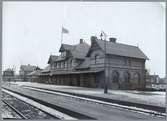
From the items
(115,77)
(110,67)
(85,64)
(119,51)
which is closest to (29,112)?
(119,51)

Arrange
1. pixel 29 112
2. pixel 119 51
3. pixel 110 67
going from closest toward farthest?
pixel 29 112, pixel 119 51, pixel 110 67

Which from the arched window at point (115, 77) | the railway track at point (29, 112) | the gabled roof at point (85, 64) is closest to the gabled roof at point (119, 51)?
the arched window at point (115, 77)

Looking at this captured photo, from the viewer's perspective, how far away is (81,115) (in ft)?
19.8

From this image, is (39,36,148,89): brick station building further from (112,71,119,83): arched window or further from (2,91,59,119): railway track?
(2,91,59,119): railway track

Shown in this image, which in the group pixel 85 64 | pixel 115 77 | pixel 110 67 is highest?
pixel 85 64

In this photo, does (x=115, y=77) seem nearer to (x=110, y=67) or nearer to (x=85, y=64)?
(x=110, y=67)

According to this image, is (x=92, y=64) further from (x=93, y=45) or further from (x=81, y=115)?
(x=81, y=115)

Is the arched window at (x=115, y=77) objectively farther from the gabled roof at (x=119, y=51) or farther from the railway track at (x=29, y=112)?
the railway track at (x=29, y=112)

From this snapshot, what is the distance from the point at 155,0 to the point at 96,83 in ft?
51.5

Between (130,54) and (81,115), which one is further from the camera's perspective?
(130,54)

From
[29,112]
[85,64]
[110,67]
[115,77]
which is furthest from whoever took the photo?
[85,64]

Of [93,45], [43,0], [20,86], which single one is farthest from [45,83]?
[43,0]

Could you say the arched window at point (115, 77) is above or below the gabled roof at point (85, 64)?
below

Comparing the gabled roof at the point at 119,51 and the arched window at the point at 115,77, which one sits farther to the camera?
the arched window at the point at 115,77
